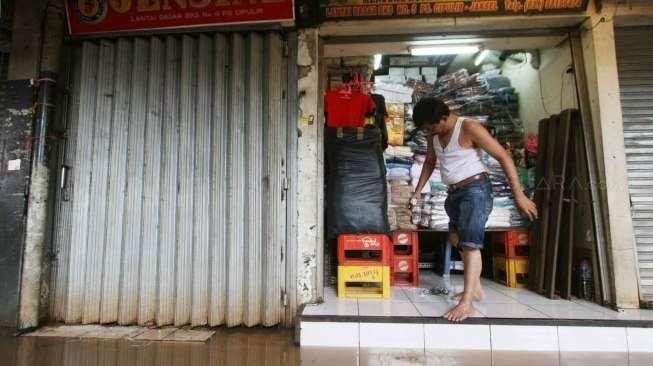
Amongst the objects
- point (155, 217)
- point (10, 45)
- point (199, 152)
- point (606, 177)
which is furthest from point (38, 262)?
point (606, 177)

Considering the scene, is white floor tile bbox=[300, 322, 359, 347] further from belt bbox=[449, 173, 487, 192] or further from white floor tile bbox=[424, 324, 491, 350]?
belt bbox=[449, 173, 487, 192]

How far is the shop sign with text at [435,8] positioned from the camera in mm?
3199

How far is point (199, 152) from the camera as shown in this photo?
327 cm

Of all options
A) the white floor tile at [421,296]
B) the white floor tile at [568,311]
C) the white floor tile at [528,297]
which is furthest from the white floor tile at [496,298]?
the white floor tile at [421,296]

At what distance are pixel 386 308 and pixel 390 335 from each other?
11.6 inches

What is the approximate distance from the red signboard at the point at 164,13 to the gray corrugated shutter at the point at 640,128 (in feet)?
11.0

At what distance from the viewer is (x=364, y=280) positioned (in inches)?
128

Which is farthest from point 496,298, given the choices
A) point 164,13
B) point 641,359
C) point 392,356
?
point 164,13

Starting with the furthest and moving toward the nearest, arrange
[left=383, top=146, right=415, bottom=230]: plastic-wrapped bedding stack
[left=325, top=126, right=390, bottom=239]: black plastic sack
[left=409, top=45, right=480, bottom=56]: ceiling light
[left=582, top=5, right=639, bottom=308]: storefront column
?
[left=383, top=146, right=415, bottom=230]: plastic-wrapped bedding stack < [left=409, top=45, right=480, bottom=56]: ceiling light < [left=325, top=126, right=390, bottom=239]: black plastic sack < [left=582, top=5, right=639, bottom=308]: storefront column

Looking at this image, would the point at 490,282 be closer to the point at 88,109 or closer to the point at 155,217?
the point at 155,217

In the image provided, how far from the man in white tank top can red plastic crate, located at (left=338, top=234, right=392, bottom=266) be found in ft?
2.37

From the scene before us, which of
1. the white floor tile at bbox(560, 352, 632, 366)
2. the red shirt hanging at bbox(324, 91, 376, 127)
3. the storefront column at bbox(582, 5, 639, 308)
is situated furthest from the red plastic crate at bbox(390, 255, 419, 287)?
the storefront column at bbox(582, 5, 639, 308)

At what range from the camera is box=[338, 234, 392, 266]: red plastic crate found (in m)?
3.25

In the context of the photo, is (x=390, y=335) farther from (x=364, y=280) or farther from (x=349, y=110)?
(x=349, y=110)
